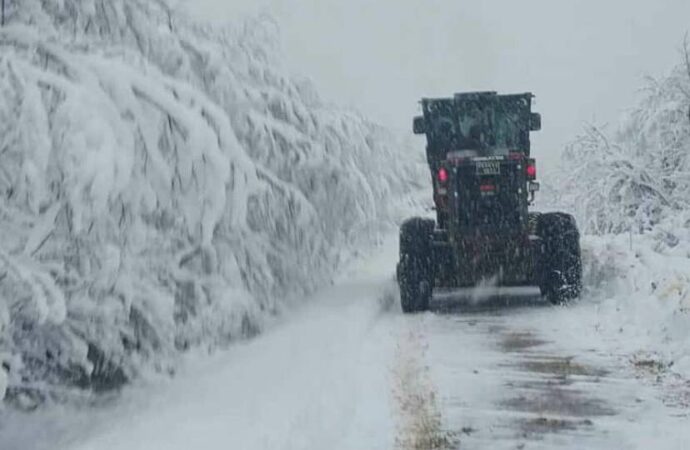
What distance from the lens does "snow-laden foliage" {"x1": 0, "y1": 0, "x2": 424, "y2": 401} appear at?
21.1ft

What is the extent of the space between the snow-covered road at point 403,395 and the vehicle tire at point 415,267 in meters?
0.82

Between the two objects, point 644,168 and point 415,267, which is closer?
point 415,267

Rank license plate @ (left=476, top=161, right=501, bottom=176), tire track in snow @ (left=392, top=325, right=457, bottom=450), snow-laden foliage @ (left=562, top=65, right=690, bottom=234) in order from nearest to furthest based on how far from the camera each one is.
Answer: tire track in snow @ (left=392, top=325, right=457, bottom=450), license plate @ (left=476, top=161, right=501, bottom=176), snow-laden foliage @ (left=562, top=65, right=690, bottom=234)

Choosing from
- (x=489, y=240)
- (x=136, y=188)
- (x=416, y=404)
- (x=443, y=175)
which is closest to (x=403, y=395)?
(x=416, y=404)

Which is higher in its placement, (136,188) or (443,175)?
(136,188)

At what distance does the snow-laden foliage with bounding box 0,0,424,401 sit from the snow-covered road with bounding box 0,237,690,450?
0.58 metres

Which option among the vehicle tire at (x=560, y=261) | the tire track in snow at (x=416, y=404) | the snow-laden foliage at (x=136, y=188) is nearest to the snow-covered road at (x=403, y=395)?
the tire track in snow at (x=416, y=404)

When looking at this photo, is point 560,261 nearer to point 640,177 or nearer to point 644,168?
point 640,177

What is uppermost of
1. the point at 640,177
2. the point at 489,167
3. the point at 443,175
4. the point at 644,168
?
the point at 489,167

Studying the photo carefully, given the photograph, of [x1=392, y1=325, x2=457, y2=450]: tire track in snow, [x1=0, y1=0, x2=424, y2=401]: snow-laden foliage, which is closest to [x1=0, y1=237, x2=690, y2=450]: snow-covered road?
[x1=392, y1=325, x2=457, y2=450]: tire track in snow

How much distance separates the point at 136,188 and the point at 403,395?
7.82ft

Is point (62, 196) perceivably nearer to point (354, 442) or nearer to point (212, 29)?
point (354, 442)

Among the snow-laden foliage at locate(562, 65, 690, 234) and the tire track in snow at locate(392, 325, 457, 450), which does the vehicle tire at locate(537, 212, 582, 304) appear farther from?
the snow-laden foliage at locate(562, 65, 690, 234)

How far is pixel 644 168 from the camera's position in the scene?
70.6 feet
